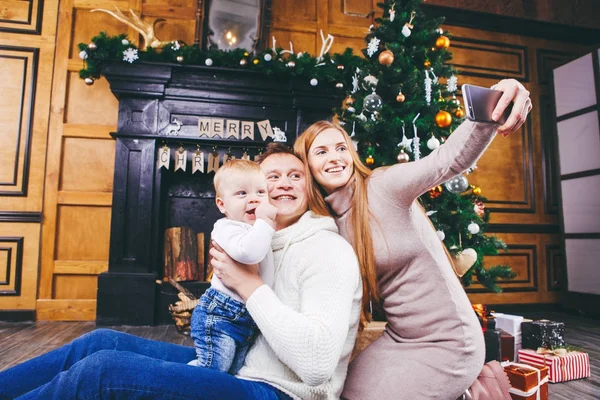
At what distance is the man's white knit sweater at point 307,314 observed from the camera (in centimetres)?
81

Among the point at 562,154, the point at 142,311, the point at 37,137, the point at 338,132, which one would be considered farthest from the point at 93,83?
the point at 562,154

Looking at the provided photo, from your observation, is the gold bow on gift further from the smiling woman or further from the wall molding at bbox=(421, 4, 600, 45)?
the wall molding at bbox=(421, 4, 600, 45)

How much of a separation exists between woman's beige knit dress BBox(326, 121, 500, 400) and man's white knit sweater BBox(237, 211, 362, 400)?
169 mm

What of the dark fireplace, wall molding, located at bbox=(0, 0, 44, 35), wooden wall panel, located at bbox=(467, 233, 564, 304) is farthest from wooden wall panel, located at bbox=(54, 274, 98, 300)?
wooden wall panel, located at bbox=(467, 233, 564, 304)

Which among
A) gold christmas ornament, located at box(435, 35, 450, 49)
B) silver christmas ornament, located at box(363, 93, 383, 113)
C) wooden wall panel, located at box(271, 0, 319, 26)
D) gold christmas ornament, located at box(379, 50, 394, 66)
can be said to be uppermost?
wooden wall panel, located at box(271, 0, 319, 26)

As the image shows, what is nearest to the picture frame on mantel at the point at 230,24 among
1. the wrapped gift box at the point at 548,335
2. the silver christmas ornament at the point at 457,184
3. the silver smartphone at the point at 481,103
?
the silver christmas ornament at the point at 457,184

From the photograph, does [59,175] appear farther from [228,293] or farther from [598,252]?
[598,252]

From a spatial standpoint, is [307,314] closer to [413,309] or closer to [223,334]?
[223,334]

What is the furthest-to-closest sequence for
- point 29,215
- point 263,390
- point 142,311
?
point 29,215
point 142,311
point 263,390

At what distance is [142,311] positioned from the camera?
319cm

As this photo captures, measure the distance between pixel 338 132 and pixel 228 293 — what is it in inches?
→ 26.4

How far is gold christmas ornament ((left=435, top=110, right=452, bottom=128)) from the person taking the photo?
7.56 ft

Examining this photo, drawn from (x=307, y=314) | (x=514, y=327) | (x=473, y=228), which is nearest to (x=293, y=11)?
(x=473, y=228)

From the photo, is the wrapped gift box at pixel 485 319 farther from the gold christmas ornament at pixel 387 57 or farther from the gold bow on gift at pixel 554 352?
the gold christmas ornament at pixel 387 57
